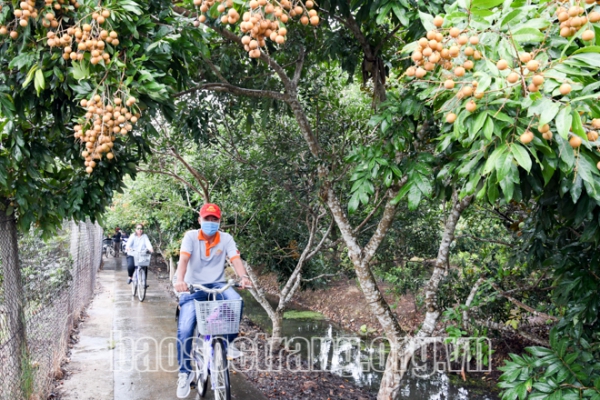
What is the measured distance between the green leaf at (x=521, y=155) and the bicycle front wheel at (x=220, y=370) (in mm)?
2938

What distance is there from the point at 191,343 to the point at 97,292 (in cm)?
734

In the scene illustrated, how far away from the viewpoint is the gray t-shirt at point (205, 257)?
166 inches

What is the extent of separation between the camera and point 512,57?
2.03 metres

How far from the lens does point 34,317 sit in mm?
4133

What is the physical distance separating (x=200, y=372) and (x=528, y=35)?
12.5 ft

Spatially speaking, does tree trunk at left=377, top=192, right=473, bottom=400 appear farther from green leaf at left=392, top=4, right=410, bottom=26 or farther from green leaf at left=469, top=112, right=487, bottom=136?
green leaf at left=469, top=112, right=487, bottom=136

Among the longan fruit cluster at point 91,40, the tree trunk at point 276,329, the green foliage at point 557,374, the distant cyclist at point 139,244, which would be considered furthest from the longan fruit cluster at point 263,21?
the distant cyclist at point 139,244

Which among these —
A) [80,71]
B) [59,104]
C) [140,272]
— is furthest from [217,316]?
[140,272]

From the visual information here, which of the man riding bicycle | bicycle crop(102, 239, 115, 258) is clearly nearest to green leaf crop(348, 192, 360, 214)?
the man riding bicycle

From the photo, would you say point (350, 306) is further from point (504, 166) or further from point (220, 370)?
point (504, 166)

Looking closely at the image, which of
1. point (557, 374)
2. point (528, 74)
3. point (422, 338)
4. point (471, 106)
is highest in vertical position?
point (528, 74)

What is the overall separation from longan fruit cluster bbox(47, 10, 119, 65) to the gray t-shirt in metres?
1.87

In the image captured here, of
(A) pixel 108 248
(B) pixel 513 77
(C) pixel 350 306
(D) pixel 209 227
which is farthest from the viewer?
(A) pixel 108 248

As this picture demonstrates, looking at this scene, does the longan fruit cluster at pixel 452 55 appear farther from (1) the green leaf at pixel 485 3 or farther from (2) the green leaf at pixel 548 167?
(2) the green leaf at pixel 548 167
